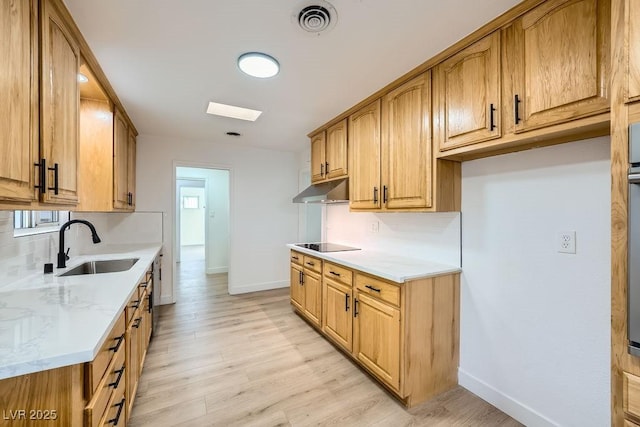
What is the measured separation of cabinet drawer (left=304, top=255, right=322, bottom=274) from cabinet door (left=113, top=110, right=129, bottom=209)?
1.98 meters

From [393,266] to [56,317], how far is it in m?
1.96

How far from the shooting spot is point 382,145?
8.00ft

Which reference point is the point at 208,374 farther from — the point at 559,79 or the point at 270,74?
the point at 559,79

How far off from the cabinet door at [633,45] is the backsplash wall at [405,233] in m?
1.30

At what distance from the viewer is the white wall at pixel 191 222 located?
956 centimetres

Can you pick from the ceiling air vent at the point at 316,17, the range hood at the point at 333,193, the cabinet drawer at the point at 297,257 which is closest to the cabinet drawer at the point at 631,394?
the ceiling air vent at the point at 316,17

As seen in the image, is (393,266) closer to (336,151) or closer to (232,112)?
(336,151)

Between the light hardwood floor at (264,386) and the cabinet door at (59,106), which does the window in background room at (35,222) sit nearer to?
the cabinet door at (59,106)

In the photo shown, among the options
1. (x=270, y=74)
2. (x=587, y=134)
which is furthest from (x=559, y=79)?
(x=270, y=74)

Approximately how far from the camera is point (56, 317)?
→ 1.13 meters

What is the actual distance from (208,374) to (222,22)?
252cm

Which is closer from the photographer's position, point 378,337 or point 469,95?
point 469,95

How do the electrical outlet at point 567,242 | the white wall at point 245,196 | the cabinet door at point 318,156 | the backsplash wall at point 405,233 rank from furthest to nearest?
the white wall at point 245,196, the cabinet door at point 318,156, the backsplash wall at point 405,233, the electrical outlet at point 567,242

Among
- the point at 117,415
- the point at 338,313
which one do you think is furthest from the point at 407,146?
the point at 117,415
